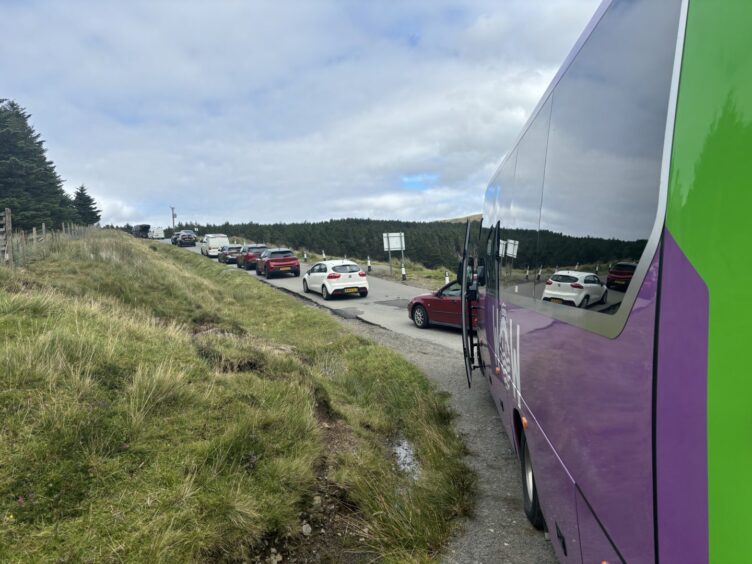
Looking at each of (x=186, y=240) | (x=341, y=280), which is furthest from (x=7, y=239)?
(x=186, y=240)

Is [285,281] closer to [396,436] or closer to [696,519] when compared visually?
[396,436]

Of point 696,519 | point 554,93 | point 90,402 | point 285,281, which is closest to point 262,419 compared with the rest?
point 90,402

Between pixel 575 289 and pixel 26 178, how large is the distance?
2132 inches

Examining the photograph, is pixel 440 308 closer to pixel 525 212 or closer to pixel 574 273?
pixel 525 212

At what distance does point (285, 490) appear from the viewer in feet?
13.6

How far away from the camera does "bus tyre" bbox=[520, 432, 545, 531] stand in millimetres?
3855

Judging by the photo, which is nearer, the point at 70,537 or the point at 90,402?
the point at 70,537

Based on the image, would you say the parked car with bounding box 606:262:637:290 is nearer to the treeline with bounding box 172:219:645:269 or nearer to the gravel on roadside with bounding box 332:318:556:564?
the gravel on roadside with bounding box 332:318:556:564

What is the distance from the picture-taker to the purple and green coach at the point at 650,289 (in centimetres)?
117

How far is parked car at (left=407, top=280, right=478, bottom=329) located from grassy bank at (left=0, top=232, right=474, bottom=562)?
6025mm

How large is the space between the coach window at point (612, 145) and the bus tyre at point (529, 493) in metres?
1.73

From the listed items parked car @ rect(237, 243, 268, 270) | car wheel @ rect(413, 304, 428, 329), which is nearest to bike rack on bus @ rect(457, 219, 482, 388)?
car wheel @ rect(413, 304, 428, 329)

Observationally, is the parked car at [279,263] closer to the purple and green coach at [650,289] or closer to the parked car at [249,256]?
the parked car at [249,256]

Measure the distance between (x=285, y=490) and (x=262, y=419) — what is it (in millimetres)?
1015
